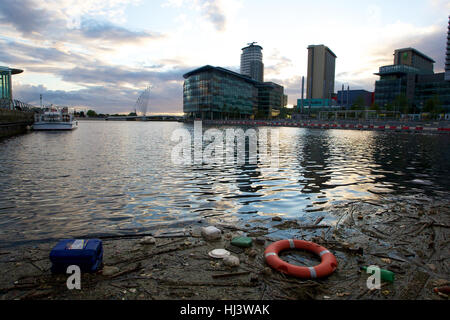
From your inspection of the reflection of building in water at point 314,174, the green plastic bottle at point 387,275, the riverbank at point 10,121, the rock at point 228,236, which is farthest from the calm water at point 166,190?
the riverbank at point 10,121

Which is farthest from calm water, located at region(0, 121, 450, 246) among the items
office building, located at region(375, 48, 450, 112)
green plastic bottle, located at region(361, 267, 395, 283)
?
office building, located at region(375, 48, 450, 112)

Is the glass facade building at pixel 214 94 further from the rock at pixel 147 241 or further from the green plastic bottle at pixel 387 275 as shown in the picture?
the green plastic bottle at pixel 387 275

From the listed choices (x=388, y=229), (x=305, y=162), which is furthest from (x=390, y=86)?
(x=388, y=229)

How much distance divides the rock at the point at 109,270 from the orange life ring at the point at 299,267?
9.29ft

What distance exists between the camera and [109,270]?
204 inches

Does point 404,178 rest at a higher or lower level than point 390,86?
lower

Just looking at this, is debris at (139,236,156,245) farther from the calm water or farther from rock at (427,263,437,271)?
rock at (427,263,437,271)

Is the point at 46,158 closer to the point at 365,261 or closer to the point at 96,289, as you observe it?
the point at 96,289

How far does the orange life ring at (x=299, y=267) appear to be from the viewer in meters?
5.09

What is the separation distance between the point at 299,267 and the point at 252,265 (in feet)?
2.97

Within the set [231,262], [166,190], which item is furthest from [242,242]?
[166,190]

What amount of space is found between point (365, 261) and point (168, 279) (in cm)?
392
